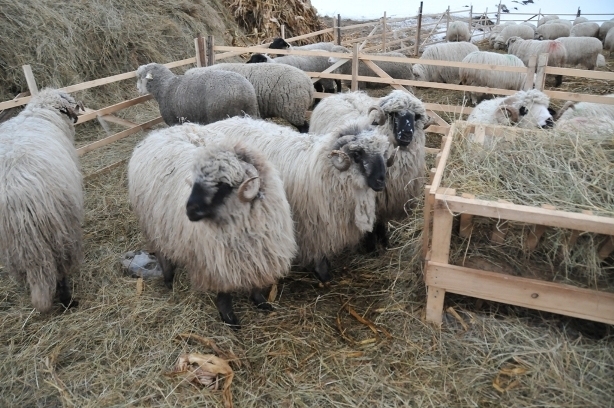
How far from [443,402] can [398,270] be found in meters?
1.37

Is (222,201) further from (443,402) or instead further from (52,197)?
(443,402)

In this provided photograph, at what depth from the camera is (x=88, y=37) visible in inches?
359

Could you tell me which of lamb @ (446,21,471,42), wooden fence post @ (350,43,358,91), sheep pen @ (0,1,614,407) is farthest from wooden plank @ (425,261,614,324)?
lamb @ (446,21,471,42)

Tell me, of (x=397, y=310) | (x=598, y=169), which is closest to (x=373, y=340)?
(x=397, y=310)

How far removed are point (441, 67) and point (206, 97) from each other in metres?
7.60

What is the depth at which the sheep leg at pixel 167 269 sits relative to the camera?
3898mm

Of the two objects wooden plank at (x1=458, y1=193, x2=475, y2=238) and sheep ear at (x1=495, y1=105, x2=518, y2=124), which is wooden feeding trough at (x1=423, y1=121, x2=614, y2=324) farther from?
sheep ear at (x1=495, y1=105, x2=518, y2=124)

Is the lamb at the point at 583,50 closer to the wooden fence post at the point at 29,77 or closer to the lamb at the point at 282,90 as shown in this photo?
the lamb at the point at 282,90

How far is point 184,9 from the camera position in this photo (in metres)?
11.9

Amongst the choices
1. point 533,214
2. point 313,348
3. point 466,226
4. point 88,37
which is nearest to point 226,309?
point 313,348

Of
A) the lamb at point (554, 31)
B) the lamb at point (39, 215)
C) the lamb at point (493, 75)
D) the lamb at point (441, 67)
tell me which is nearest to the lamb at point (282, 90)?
the lamb at point (39, 215)

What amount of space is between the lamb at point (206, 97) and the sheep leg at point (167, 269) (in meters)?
2.61

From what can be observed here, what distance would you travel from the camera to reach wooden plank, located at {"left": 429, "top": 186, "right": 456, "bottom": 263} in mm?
2795

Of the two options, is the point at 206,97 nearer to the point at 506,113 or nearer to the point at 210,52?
the point at 210,52
